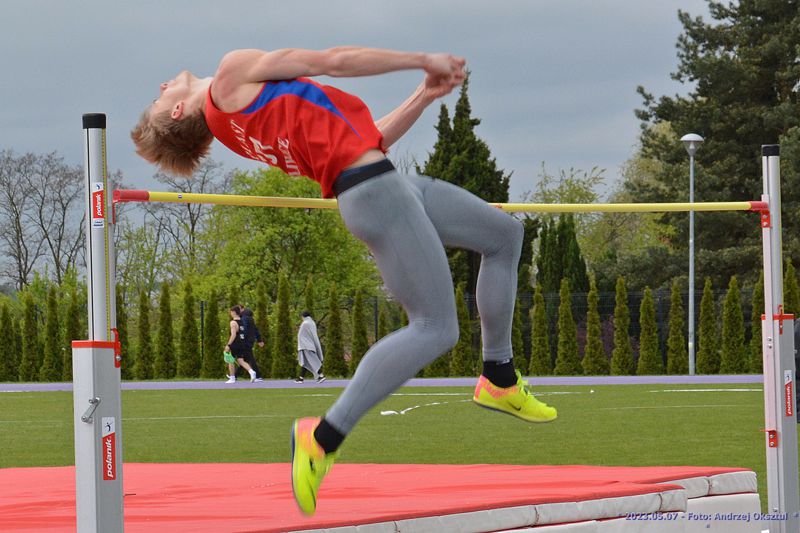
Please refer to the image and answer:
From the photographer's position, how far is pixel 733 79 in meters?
31.9

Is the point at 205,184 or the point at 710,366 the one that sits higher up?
the point at 205,184

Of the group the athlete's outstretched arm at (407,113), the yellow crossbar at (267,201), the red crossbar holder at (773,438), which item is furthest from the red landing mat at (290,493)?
the athlete's outstretched arm at (407,113)

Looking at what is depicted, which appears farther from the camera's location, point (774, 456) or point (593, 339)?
point (593, 339)

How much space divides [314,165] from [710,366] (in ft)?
83.9

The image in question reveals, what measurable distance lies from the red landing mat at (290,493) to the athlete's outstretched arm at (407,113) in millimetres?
1236

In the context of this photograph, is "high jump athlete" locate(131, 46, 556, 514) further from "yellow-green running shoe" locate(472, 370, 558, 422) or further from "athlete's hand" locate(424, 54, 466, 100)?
"yellow-green running shoe" locate(472, 370, 558, 422)

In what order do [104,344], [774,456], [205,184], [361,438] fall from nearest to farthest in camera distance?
1. [104,344]
2. [774,456]
3. [361,438]
4. [205,184]

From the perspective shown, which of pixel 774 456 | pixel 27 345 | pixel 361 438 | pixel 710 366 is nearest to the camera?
pixel 774 456

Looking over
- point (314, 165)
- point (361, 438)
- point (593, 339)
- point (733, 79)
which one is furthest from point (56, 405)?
point (733, 79)

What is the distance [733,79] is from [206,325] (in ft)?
47.2

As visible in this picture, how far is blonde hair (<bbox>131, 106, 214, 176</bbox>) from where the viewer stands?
394 centimetres

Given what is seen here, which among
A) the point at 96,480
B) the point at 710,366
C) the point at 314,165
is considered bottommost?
the point at 710,366

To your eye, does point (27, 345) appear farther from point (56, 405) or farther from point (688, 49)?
point (688, 49)

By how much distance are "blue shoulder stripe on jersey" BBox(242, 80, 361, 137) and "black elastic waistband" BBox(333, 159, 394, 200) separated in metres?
0.11
